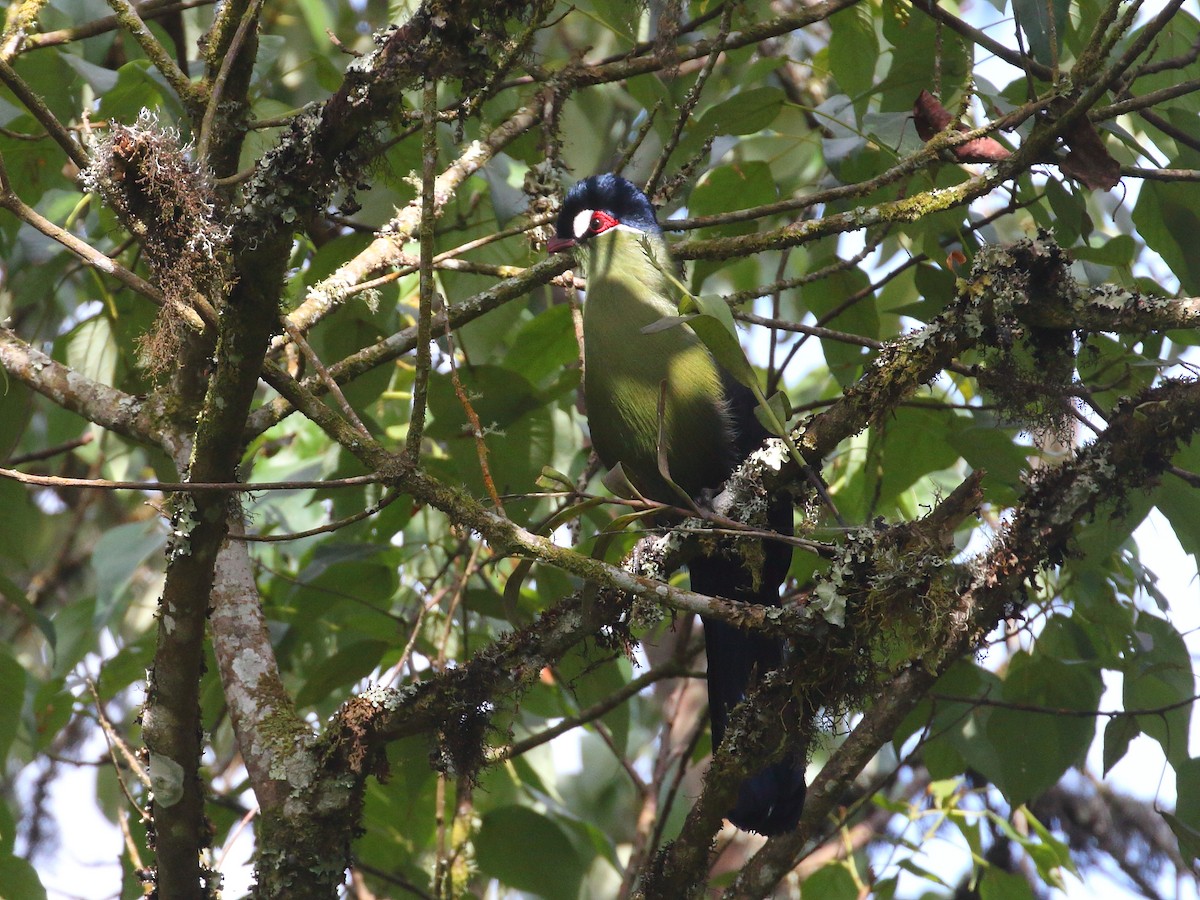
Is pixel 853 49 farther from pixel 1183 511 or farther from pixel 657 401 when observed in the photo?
pixel 1183 511

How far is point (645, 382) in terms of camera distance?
7.85 ft

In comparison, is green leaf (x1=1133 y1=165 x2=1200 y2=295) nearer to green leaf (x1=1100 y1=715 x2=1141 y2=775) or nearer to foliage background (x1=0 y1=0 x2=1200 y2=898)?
foliage background (x1=0 y1=0 x2=1200 y2=898)

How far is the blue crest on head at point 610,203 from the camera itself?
2512 millimetres

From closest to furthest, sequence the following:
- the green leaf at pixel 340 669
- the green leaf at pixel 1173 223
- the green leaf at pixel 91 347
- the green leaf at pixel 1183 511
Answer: the green leaf at pixel 1183 511
the green leaf at pixel 1173 223
the green leaf at pixel 340 669
the green leaf at pixel 91 347

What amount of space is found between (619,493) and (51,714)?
1770 mm

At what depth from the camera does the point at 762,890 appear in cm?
212

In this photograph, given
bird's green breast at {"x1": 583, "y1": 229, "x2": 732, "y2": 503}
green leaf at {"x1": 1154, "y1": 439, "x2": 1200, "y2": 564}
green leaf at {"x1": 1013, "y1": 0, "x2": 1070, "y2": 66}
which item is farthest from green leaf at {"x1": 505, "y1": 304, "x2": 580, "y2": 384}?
→ green leaf at {"x1": 1154, "y1": 439, "x2": 1200, "y2": 564}

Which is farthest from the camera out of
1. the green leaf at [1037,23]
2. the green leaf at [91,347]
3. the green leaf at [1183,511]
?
the green leaf at [91,347]

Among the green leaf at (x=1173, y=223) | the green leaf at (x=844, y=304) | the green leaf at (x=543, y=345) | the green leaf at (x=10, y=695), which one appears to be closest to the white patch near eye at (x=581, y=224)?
the green leaf at (x=543, y=345)

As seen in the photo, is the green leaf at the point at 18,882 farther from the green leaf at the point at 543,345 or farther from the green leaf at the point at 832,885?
the green leaf at the point at 832,885

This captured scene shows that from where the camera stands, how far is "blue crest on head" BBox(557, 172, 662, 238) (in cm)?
251

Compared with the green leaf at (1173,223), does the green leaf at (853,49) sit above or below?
above

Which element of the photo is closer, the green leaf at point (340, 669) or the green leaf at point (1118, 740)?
the green leaf at point (1118, 740)

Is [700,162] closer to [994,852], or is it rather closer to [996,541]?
[996,541]
